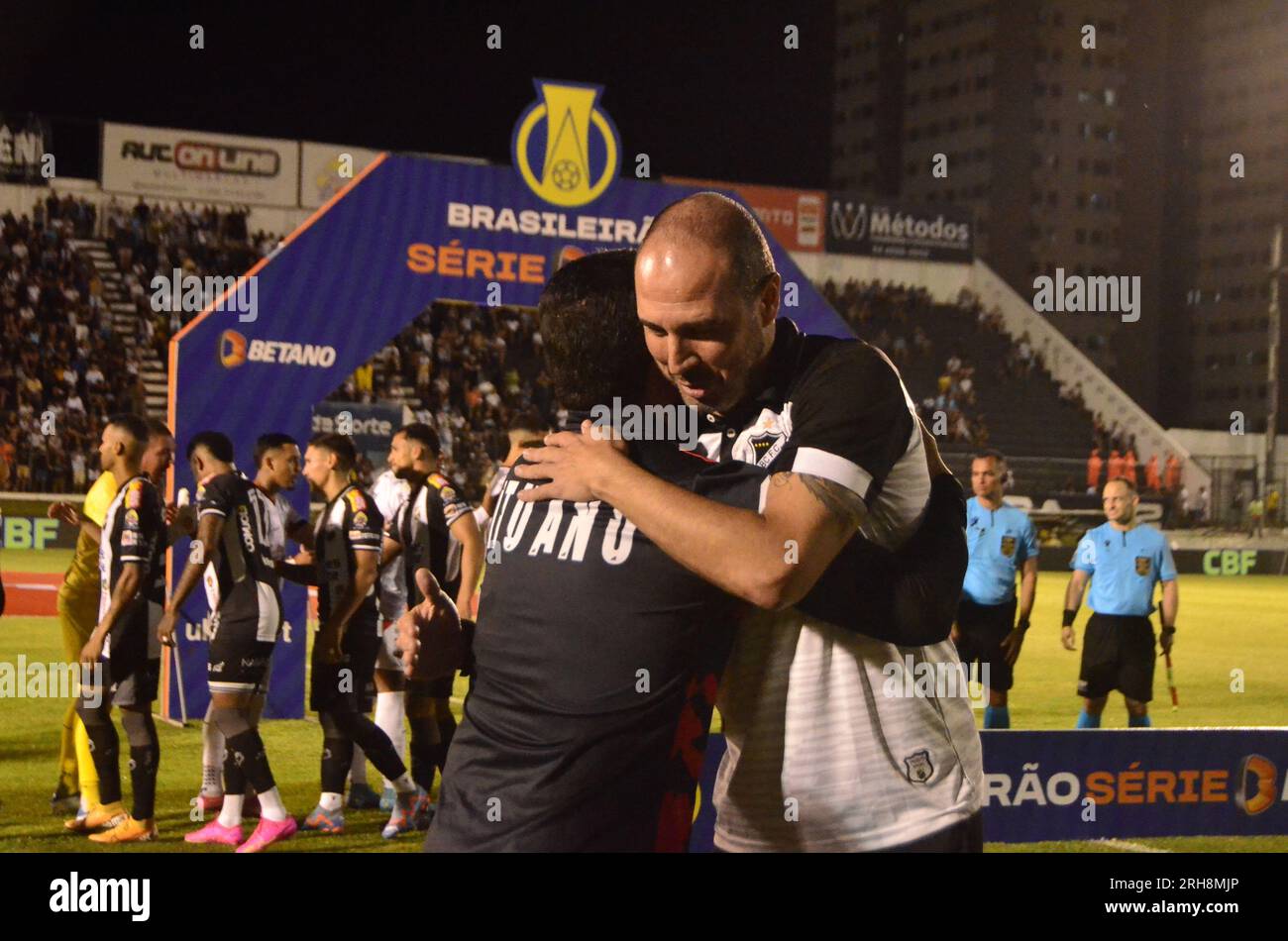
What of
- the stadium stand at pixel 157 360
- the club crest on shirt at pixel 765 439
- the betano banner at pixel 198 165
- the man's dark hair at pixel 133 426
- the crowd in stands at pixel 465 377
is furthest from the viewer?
the betano banner at pixel 198 165

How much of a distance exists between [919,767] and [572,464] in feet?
2.93

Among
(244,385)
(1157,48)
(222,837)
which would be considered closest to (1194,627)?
(244,385)

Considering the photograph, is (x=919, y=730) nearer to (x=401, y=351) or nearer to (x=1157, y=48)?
(x=401, y=351)

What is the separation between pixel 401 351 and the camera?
32.4 m

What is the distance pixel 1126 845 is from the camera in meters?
7.26

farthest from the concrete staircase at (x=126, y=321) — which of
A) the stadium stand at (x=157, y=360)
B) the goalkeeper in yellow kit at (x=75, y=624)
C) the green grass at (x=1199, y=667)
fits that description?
the goalkeeper in yellow kit at (x=75, y=624)

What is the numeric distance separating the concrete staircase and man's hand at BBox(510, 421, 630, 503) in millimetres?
29138

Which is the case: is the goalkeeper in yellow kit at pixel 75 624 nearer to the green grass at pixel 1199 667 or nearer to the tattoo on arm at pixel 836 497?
the tattoo on arm at pixel 836 497

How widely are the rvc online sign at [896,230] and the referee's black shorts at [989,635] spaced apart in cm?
3406

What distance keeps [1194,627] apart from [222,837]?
16.5m

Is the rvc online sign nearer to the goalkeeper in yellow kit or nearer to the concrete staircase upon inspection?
the concrete staircase

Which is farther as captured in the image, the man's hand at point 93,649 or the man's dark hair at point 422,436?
the man's dark hair at point 422,436

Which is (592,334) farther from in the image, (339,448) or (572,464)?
(339,448)

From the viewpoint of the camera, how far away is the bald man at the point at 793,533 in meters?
2.34
